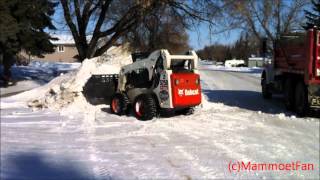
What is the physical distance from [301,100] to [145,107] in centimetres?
447

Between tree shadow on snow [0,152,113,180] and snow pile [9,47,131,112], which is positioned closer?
tree shadow on snow [0,152,113,180]

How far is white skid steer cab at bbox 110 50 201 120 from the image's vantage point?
41.5 ft

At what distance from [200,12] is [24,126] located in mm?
11198

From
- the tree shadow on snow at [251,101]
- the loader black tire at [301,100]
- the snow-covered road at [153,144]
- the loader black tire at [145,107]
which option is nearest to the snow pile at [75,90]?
the snow-covered road at [153,144]

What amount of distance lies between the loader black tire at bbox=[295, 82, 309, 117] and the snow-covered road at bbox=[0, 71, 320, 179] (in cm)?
41

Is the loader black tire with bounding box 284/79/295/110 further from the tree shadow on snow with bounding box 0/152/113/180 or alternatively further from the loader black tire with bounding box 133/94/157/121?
the tree shadow on snow with bounding box 0/152/113/180

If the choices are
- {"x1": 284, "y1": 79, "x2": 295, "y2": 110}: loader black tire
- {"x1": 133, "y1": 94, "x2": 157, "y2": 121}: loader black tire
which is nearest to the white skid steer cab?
{"x1": 133, "y1": 94, "x2": 157, "y2": 121}: loader black tire

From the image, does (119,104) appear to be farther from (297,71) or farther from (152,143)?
(297,71)

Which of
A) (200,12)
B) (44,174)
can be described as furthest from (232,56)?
(44,174)

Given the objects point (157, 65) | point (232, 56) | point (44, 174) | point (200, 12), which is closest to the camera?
point (44, 174)

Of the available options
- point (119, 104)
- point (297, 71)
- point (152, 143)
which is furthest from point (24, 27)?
point (152, 143)

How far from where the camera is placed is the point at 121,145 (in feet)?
30.8

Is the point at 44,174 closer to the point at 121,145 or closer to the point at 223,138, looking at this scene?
the point at 121,145

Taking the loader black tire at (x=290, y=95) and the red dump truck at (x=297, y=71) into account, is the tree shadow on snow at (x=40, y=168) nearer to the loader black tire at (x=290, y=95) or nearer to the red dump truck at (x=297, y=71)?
the red dump truck at (x=297, y=71)
